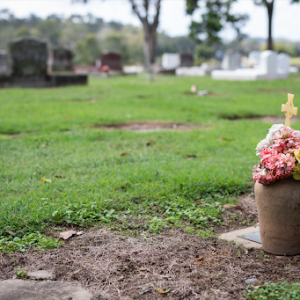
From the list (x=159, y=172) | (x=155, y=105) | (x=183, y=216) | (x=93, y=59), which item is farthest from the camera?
(x=93, y=59)

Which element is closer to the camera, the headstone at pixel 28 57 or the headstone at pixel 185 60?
the headstone at pixel 28 57

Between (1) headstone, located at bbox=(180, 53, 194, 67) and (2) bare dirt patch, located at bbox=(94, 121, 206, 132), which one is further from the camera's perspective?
(1) headstone, located at bbox=(180, 53, 194, 67)

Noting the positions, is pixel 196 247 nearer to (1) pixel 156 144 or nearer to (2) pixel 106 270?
(2) pixel 106 270

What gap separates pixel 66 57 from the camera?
27891 mm

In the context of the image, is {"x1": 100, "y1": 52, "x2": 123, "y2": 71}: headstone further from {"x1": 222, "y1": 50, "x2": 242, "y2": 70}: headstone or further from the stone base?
the stone base

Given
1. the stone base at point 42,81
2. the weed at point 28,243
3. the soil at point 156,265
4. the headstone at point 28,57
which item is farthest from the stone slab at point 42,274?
the headstone at point 28,57

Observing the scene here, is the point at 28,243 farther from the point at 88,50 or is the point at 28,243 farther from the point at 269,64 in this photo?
the point at 88,50

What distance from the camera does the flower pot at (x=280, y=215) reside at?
2.72 metres

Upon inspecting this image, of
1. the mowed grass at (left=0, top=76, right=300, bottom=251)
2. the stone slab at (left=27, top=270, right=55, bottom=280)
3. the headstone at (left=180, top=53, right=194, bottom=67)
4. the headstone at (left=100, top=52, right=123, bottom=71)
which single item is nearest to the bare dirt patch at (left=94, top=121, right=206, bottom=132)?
the mowed grass at (left=0, top=76, right=300, bottom=251)

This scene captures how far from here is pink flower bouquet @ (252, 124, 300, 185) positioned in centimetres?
268

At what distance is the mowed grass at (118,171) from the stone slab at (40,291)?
54 centimetres

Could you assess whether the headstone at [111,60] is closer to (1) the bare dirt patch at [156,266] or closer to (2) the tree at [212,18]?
(2) the tree at [212,18]

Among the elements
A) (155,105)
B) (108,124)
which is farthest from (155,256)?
(155,105)

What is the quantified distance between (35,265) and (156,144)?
3.61 m
